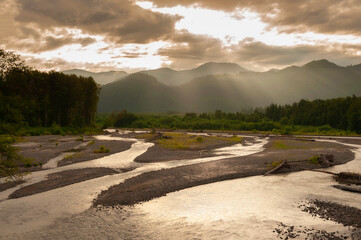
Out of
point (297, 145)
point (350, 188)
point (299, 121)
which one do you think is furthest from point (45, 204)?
point (299, 121)

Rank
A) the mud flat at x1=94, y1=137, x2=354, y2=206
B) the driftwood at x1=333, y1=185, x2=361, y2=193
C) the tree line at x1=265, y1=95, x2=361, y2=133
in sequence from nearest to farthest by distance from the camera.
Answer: the mud flat at x1=94, y1=137, x2=354, y2=206 → the driftwood at x1=333, y1=185, x2=361, y2=193 → the tree line at x1=265, y1=95, x2=361, y2=133

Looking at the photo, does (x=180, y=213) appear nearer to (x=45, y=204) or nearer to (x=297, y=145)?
(x=45, y=204)

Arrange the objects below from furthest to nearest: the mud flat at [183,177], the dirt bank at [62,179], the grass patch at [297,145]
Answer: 1. the grass patch at [297,145]
2. the dirt bank at [62,179]
3. the mud flat at [183,177]

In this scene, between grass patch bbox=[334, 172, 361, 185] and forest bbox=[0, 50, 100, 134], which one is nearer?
grass patch bbox=[334, 172, 361, 185]

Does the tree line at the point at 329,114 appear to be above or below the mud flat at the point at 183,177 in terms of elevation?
above

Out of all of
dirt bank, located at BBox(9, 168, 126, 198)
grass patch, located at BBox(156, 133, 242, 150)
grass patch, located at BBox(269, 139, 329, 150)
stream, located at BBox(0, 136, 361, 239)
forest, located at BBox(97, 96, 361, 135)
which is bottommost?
stream, located at BBox(0, 136, 361, 239)

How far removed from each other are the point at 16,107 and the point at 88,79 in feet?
335

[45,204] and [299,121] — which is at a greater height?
[299,121]

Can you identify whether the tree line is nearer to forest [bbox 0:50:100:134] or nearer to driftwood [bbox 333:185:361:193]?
driftwood [bbox 333:185:361:193]

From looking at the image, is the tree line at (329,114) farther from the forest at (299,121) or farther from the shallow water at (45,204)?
the shallow water at (45,204)

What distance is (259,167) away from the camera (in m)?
34.7

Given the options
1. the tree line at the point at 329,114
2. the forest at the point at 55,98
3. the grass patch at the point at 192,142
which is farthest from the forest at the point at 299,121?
the grass patch at the point at 192,142

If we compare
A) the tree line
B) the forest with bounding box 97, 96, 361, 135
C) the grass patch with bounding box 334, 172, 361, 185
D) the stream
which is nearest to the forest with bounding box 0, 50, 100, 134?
the forest with bounding box 97, 96, 361, 135

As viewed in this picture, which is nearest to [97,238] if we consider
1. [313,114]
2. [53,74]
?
[53,74]
